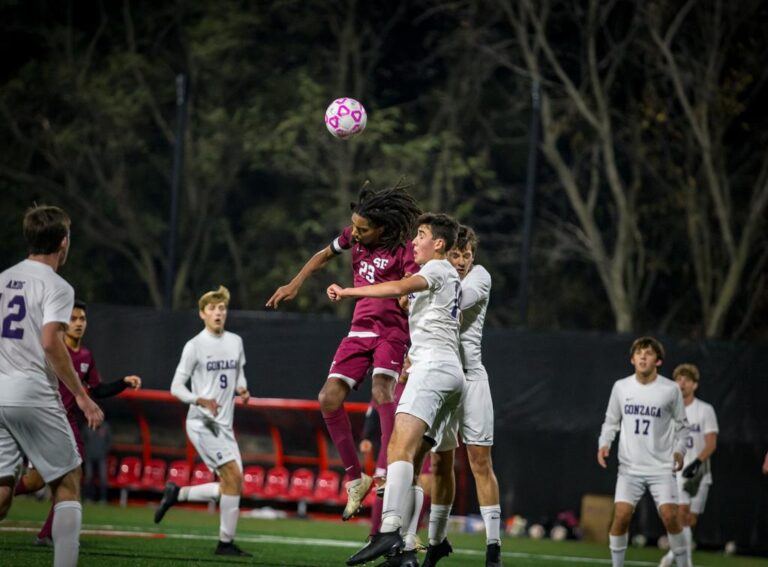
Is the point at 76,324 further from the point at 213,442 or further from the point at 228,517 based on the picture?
the point at 228,517

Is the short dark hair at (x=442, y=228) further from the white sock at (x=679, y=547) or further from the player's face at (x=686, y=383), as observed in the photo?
the player's face at (x=686, y=383)

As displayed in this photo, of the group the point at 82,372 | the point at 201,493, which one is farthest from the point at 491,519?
the point at 82,372

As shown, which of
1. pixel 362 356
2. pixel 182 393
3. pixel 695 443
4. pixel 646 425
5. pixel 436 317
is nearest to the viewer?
pixel 436 317

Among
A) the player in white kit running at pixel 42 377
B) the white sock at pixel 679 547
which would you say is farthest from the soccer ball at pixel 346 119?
the white sock at pixel 679 547

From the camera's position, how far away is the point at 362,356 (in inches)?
383

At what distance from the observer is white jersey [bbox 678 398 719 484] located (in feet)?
47.9

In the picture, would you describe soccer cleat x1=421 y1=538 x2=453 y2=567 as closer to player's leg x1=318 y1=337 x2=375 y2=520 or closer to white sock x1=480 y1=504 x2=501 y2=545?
white sock x1=480 y1=504 x2=501 y2=545

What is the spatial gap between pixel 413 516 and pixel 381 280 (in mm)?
1724

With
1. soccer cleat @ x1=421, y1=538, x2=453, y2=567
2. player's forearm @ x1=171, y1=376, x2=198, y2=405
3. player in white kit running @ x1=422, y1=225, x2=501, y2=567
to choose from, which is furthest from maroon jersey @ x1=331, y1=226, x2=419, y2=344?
player's forearm @ x1=171, y1=376, x2=198, y2=405

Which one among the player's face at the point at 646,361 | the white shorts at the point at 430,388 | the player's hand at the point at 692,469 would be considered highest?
the player's face at the point at 646,361

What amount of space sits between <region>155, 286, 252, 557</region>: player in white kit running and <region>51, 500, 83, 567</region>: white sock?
15.1ft

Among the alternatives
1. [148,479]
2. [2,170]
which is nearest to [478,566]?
[148,479]

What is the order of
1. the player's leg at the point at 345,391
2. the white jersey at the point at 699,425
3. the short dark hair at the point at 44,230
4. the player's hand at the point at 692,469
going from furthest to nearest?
the white jersey at the point at 699,425, the player's hand at the point at 692,469, the player's leg at the point at 345,391, the short dark hair at the point at 44,230

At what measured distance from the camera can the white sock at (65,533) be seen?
7152 millimetres
